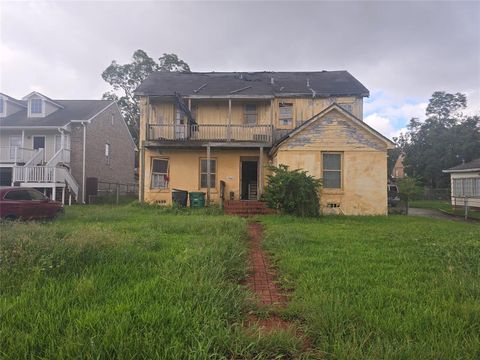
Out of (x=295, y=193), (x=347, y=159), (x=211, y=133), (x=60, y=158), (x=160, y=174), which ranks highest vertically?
(x=211, y=133)

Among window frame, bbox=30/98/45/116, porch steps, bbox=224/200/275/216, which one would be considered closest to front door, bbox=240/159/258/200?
porch steps, bbox=224/200/275/216

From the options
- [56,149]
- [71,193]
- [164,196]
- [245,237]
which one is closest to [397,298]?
[245,237]

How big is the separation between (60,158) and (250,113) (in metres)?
12.8

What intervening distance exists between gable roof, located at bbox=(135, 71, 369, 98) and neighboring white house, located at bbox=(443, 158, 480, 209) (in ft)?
39.9

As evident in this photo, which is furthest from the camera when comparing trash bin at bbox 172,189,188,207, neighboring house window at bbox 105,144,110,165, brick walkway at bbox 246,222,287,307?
neighboring house window at bbox 105,144,110,165

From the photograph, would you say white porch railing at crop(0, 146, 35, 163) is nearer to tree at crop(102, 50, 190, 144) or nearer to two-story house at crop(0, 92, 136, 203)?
two-story house at crop(0, 92, 136, 203)

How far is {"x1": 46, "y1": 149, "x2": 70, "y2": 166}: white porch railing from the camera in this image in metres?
21.4

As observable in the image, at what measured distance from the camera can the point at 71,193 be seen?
71.5 ft

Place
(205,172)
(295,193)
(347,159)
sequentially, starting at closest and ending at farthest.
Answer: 1. (295,193)
2. (347,159)
3. (205,172)

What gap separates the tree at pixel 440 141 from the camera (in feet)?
124

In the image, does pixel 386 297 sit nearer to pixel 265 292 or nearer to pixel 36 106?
pixel 265 292

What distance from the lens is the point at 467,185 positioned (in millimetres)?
25641

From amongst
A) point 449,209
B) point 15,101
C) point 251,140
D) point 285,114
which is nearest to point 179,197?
point 251,140

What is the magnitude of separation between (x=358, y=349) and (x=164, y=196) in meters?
16.8
